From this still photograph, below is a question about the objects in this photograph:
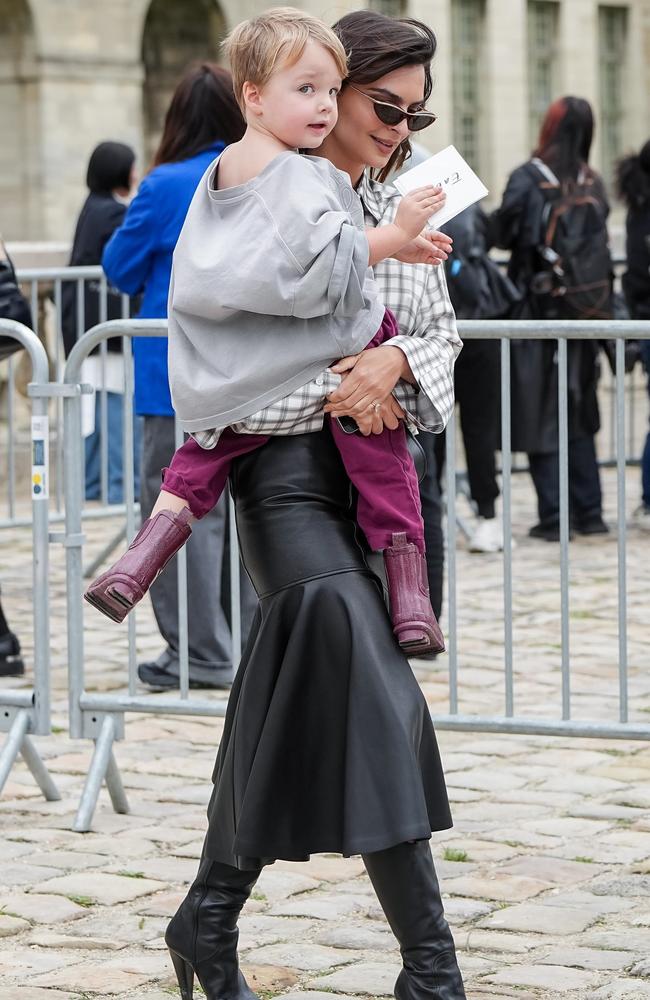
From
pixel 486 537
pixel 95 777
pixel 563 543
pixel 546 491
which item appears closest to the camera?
pixel 563 543

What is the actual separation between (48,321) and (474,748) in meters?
8.28

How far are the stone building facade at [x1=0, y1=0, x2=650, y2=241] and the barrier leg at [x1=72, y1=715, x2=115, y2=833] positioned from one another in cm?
1315

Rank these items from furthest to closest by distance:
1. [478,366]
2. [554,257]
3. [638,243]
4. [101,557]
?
1. [638,243]
2. [554,257]
3. [478,366]
4. [101,557]

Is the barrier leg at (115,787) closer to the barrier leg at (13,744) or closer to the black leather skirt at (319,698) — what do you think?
the barrier leg at (13,744)

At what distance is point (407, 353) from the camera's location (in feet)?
12.0

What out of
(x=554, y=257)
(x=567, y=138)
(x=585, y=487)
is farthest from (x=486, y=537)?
(x=567, y=138)

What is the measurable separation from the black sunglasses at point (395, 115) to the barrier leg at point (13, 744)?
248 centimetres

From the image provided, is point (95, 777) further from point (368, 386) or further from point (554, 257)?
point (554, 257)

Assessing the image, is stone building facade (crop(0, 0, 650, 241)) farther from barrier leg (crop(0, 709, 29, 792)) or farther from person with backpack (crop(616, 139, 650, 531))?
barrier leg (crop(0, 709, 29, 792))

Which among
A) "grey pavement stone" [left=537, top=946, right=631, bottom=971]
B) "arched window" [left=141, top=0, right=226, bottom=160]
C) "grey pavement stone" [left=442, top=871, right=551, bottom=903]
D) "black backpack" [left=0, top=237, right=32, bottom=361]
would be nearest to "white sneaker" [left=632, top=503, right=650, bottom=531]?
"black backpack" [left=0, top=237, right=32, bottom=361]

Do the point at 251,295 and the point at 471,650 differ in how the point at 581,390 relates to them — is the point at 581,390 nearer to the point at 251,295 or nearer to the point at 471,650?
the point at 471,650

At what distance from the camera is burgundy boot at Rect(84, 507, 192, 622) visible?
379 cm

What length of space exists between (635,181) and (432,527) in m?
4.10

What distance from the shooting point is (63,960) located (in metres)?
4.31
